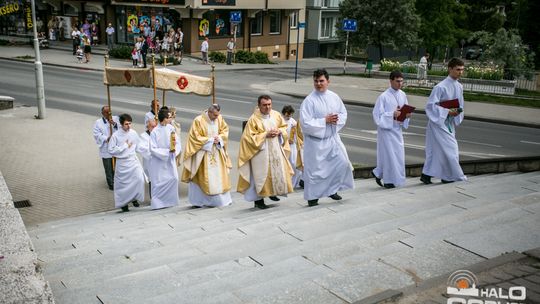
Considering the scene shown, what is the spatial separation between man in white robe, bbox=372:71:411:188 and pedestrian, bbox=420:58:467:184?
1.76ft

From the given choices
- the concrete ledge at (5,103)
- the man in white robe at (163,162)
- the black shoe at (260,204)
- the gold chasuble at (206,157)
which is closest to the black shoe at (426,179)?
the black shoe at (260,204)

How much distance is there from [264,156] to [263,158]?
37mm

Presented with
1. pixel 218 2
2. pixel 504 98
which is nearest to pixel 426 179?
pixel 504 98

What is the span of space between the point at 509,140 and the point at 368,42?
2382 cm

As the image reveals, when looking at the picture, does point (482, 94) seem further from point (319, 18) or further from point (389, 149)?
point (319, 18)

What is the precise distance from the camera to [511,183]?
30.8 feet

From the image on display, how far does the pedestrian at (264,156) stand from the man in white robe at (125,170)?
255cm

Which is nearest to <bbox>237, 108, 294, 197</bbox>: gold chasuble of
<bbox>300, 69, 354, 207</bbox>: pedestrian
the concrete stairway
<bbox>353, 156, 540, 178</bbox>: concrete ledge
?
the concrete stairway

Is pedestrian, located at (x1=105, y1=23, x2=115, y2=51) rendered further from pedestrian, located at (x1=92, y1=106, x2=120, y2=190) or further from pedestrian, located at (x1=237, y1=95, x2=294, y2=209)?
pedestrian, located at (x1=237, y1=95, x2=294, y2=209)

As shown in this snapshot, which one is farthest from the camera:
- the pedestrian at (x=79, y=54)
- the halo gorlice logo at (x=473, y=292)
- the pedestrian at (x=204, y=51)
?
the pedestrian at (x=204, y=51)

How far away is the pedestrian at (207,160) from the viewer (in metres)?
9.55

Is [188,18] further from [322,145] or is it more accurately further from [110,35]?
[322,145]

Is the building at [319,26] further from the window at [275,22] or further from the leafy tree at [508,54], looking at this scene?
the leafy tree at [508,54]

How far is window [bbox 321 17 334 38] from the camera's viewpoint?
2231 inches
